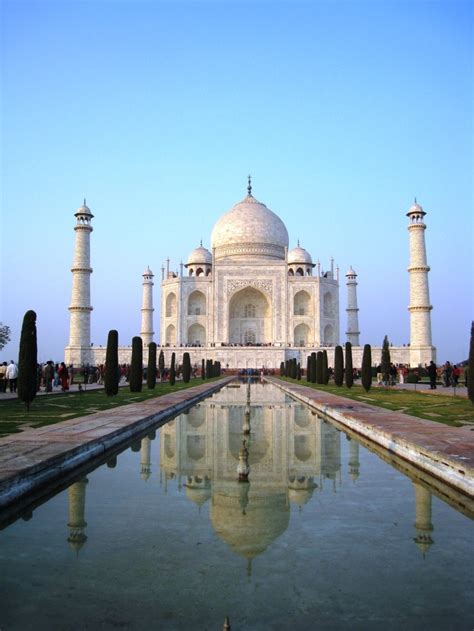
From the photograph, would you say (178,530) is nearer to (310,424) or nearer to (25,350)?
(310,424)

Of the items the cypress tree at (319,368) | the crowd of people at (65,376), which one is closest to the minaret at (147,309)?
the crowd of people at (65,376)

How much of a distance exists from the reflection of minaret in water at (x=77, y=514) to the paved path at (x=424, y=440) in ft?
6.85

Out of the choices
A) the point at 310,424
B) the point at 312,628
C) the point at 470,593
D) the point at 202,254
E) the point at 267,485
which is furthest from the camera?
the point at 202,254

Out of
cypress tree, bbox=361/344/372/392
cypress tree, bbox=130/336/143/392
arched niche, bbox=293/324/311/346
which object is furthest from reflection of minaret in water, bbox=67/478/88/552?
arched niche, bbox=293/324/311/346

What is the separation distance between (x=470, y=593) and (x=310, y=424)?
5113 mm

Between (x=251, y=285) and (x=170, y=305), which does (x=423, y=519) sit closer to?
(x=251, y=285)

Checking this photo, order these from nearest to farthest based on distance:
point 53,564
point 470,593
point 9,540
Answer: point 470,593 < point 53,564 < point 9,540

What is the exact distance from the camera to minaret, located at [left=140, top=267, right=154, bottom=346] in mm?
34188

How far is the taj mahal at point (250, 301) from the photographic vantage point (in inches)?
1137

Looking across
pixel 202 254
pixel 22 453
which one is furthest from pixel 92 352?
pixel 22 453

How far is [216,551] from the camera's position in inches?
96.3

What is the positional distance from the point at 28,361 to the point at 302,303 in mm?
26848

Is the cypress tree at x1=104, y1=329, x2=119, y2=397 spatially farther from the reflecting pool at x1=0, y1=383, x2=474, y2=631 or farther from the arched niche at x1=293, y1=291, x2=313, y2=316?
the arched niche at x1=293, y1=291, x2=313, y2=316

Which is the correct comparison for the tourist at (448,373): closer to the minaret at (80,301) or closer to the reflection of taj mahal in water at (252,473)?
the reflection of taj mahal in water at (252,473)
